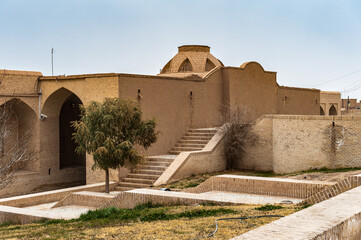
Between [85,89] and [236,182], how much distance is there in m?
8.77

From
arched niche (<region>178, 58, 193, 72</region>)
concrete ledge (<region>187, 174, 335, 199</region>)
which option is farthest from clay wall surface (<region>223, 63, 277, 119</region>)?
concrete ledge (<region>187, 174, 335, 199</region>)

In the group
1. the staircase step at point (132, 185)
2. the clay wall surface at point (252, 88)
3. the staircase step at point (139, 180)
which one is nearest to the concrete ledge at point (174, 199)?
the staircase step at point (132, 185)

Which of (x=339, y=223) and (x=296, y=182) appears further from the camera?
(x=296, y=182)

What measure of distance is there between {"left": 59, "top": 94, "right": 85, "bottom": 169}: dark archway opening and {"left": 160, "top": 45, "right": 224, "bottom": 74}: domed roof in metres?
6.03

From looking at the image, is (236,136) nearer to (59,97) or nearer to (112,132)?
(112,132)

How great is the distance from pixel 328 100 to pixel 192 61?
18.8 m

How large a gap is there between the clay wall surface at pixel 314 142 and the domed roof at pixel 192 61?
27.1ft

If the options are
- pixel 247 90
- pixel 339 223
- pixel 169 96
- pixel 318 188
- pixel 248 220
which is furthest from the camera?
pixel 247 90

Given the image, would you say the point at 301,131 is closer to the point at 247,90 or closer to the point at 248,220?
the point at 247,90

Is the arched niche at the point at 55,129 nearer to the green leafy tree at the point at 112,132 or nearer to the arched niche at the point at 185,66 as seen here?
the arched niche at the point at 185,66

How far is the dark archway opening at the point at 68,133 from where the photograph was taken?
24516 millimetres

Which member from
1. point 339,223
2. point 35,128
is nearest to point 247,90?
point 35,128

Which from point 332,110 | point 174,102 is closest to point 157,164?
point 174,102

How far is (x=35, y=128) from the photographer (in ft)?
70.8
